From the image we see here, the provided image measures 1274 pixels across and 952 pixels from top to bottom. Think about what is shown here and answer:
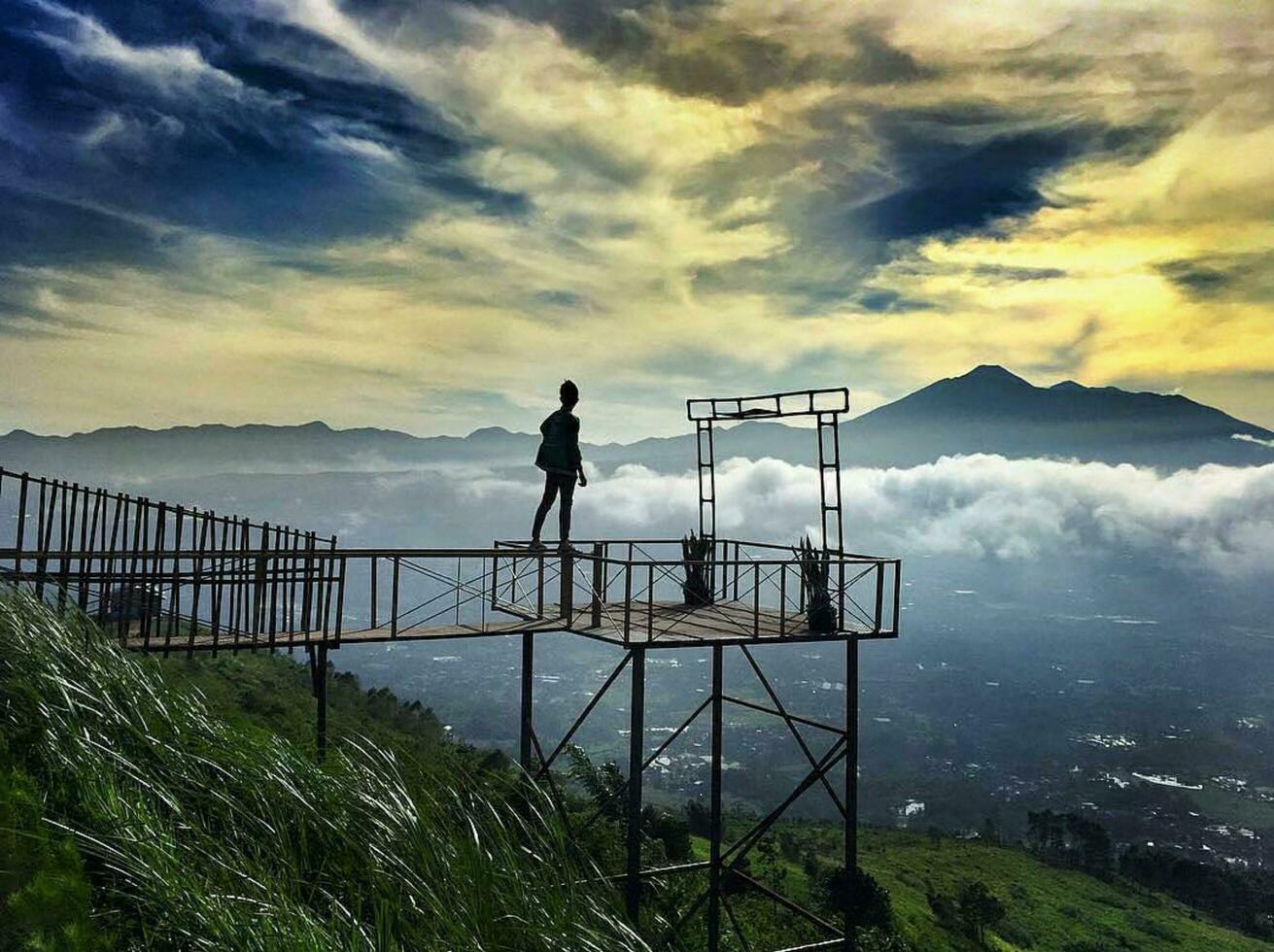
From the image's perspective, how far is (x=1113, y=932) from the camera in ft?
304

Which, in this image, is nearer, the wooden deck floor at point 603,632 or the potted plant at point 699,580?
the wooden deck floor at point 603,632

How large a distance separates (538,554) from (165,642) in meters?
5.64

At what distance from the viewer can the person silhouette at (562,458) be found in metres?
17.3

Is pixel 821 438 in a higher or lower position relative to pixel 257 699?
higher

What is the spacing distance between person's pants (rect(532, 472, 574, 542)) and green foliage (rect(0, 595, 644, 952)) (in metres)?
8.33

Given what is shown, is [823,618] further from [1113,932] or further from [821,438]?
[1113,932]

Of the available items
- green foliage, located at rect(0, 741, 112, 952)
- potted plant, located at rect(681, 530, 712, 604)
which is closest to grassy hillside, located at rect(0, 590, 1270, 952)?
green foliage, located at rect(0, 741, 112, 952)

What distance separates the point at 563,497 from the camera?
1767 centimetres

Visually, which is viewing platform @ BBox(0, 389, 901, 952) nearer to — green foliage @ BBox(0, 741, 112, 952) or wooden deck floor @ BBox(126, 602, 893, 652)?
wooden deck floor @ BBox(126, 602, 893, 652)

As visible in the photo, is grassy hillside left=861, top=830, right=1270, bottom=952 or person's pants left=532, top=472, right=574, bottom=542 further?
grassy hillside left=861, top=830, right=1270, bottom=952

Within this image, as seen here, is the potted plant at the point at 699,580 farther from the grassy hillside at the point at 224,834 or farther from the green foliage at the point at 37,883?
the green foliage at the point at 37,883

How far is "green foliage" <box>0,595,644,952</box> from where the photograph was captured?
627cm

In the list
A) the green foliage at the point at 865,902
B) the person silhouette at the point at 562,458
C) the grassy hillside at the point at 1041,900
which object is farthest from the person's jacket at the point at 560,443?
the grassy hillside at the point at 1041,900

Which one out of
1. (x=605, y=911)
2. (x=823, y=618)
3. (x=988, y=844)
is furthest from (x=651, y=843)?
(x=988, y=844)
